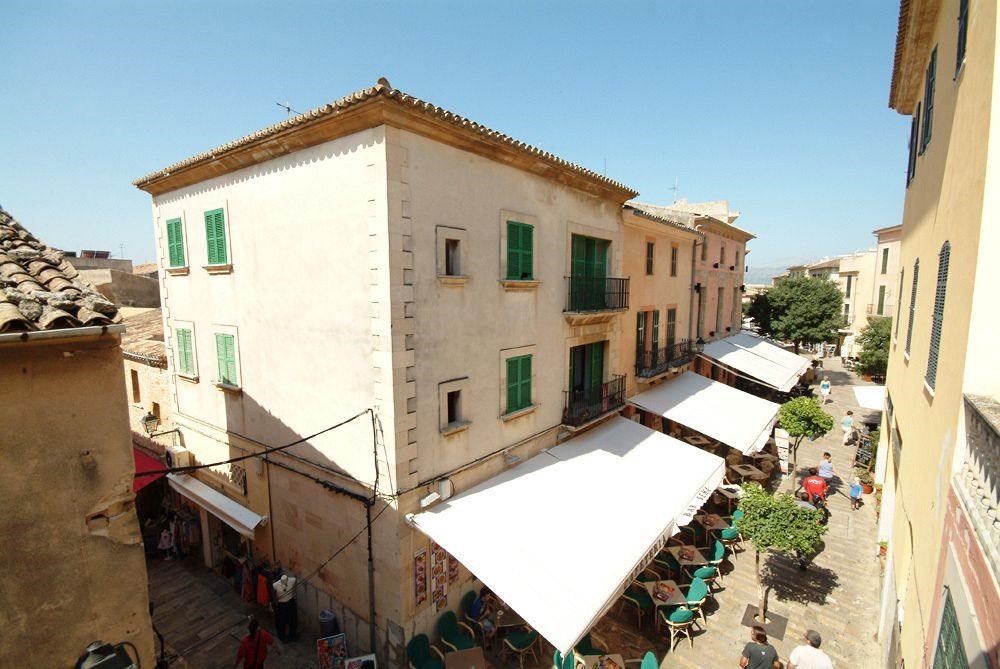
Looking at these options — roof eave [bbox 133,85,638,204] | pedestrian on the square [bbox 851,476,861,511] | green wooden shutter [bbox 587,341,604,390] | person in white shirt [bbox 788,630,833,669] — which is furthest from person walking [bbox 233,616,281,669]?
pedestrian on the square [bbox 851,476,861,511]

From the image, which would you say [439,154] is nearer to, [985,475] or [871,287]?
[985,475]

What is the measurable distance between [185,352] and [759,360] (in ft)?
78.1

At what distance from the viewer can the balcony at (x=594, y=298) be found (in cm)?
1202

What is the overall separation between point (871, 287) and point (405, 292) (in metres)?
54.5

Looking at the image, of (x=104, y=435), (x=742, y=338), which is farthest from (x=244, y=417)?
(x=742, y=338)

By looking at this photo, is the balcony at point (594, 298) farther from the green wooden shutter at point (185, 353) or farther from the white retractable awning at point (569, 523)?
the green wooden shutter at point (185, 353)

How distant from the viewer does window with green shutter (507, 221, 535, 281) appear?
33.0ft

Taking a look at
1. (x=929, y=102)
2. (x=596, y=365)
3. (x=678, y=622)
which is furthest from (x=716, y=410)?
(x=929, y=102)

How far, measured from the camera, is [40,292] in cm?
403

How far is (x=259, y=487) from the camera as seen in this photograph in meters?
10.9

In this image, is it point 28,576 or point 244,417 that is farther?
point 244,417

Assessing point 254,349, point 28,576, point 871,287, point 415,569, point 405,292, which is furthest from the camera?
point 871,287

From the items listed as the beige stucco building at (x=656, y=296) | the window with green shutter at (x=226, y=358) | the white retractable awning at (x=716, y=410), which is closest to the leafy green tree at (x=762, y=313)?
the beige stucco building at (x=656, y=296)

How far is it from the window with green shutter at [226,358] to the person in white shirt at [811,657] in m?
12.0
